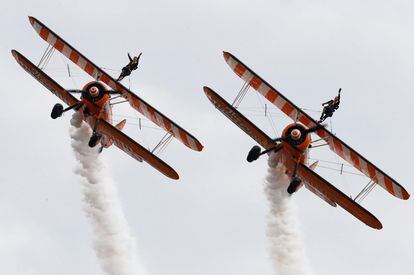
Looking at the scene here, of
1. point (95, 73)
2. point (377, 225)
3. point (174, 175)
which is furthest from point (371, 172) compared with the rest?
point (95, 73)

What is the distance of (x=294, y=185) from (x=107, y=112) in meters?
7.03

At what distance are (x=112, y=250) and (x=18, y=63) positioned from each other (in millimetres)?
7382

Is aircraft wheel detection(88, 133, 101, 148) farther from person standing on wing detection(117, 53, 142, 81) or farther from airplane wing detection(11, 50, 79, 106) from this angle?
person standing on wing detection(117, 53, 142, 81)

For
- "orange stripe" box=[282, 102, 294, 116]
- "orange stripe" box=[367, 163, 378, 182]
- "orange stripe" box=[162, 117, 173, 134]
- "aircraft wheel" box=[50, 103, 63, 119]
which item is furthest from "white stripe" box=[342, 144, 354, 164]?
"aircraft wheel" box=[50, 103, 63, 119]

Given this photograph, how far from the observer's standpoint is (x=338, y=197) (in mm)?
49812

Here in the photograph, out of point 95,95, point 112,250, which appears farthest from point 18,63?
point 112,250

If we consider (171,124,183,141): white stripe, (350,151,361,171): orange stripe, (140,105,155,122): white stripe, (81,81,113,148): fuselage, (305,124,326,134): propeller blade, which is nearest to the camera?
(305,124,326,134): propeller blade

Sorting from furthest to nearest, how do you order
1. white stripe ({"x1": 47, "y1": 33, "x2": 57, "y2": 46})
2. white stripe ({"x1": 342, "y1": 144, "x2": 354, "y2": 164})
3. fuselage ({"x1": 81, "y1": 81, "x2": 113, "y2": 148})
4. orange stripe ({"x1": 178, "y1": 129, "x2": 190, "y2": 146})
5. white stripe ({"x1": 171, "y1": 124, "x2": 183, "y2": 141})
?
1. white stripe ({"x1": 47, "y1": 33, "x2": 57, "y2": 46})
2. white stripe ({"x1": 342, "y1": 144, "x2": 354, "y2": 164})
3. white stripe ({"x1": 171, "y1": 124, "x2": 183, "y2": 141})
4. orange stripe ({"x1": 178, "y1": 129, "x2": 190, "y2": 146})
5. fuselage ({"x1": 81, "y1": 81, "x2": 113, "y2": 148})

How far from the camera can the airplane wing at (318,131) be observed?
52.3 metres

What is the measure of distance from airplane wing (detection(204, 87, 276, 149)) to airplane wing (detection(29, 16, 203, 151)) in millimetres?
1596

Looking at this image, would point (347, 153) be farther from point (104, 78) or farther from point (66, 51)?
point (66, 51)

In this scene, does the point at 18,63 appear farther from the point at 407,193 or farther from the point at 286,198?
the point at 407,193

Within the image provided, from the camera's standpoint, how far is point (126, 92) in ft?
174

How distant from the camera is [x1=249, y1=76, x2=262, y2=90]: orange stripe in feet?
175
